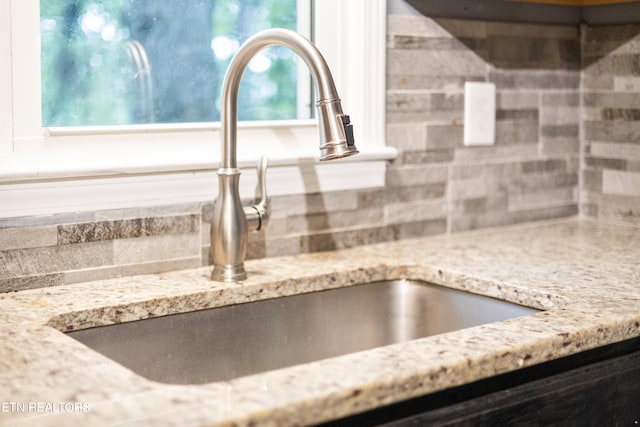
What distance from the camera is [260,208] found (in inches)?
55.8

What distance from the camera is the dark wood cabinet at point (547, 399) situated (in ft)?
3.19

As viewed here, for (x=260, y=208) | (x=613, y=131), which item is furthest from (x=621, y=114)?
(x=260, y=208)

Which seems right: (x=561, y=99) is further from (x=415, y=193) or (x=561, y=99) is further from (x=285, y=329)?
(x=285, y=329)

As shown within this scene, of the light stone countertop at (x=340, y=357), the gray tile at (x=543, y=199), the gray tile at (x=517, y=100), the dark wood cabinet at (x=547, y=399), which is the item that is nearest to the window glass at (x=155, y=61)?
the light stone countertop at (x=340, y=357)

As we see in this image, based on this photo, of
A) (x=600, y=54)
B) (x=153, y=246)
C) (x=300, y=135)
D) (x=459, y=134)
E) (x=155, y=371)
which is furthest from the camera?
(x=600, y=54)

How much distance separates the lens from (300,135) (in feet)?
5.31

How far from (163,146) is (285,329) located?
0.38 m

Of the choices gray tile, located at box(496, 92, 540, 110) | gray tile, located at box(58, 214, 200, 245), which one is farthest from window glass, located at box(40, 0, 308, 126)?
gray tile, located at box(496, 92, 540, 110)

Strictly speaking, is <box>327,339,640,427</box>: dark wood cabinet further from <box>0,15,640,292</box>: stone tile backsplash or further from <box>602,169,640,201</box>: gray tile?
<box>602,169,640,201</box>: gray tile

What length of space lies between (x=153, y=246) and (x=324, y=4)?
585 millimetres

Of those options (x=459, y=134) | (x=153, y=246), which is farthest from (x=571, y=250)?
(x=153, y=246)

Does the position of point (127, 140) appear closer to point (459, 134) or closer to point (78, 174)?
point (78, 174)

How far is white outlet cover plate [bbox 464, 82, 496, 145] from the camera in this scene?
1.81 m

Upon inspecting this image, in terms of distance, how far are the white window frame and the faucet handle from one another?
0.08m
